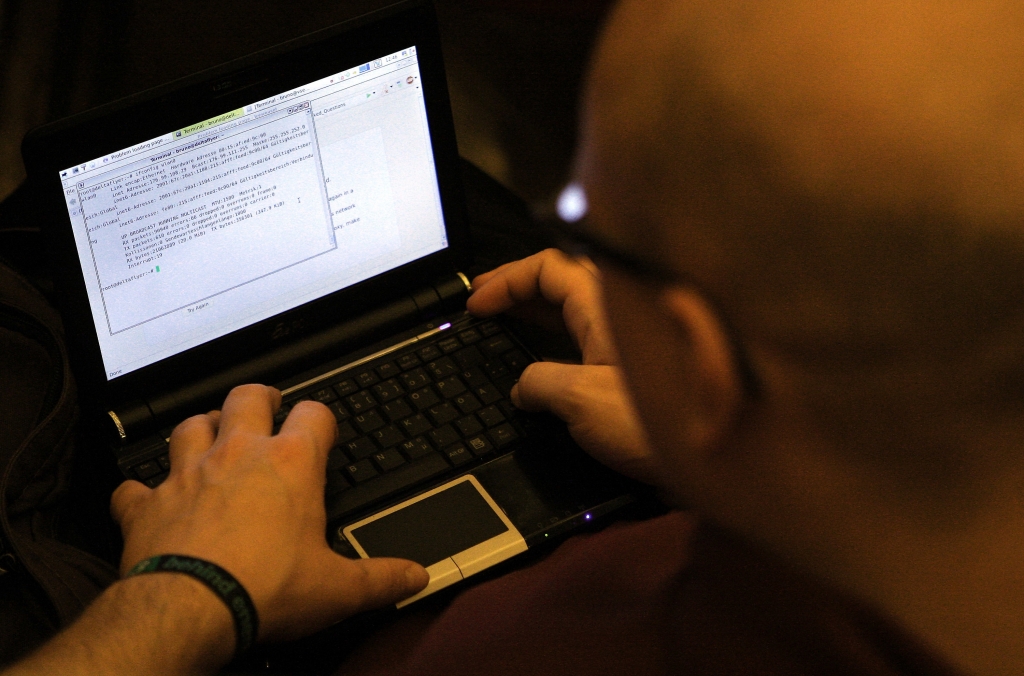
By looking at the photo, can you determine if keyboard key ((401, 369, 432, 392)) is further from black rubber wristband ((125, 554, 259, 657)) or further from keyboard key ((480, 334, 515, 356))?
black rubber wristband ((125, 554, 259, 657))

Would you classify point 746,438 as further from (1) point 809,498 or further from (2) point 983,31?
(2) point 983,31

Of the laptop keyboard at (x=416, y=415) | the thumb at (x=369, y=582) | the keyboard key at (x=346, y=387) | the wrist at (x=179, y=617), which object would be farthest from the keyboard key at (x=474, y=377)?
the wrist at (x=179, y=617)

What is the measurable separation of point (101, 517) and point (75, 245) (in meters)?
0.26

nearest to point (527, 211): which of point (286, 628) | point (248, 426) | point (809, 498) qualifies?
point (248, 426)

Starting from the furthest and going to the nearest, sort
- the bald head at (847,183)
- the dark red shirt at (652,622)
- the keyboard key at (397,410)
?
the keyboard key at (397,410) → the dark red shirt at (652,622) → the bald head at (847,183)

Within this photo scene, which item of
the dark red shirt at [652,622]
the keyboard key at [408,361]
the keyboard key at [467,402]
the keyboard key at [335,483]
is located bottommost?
the dark red shirt at [652,622]

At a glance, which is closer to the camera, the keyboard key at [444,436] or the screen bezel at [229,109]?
the screen bezel at [229,109]

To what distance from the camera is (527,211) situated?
1216mm

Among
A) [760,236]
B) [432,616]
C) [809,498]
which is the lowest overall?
[432,616]

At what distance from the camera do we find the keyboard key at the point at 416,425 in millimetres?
866

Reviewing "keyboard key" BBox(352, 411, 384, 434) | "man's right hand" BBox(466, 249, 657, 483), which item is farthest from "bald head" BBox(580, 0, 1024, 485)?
"keyboard key" BBox(352, 411, 384, 434)

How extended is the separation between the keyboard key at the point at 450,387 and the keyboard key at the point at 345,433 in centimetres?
9

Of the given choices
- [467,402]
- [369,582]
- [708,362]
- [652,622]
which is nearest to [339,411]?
[467,402]

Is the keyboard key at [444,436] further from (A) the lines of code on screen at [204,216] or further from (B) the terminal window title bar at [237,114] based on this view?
(B) the terminal window title bar at [237,114]
